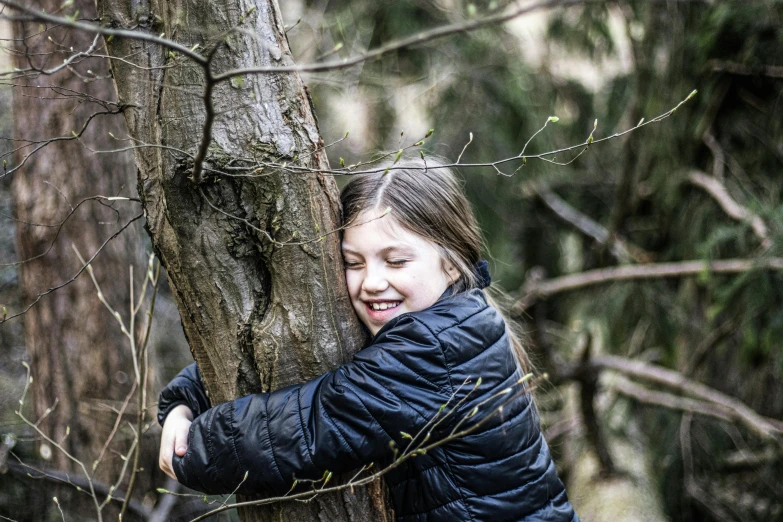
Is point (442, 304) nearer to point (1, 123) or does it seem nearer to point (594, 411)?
point (594, 411)

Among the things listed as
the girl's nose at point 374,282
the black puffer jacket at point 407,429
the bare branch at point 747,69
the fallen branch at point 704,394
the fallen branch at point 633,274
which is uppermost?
the bare branch at point 747,69

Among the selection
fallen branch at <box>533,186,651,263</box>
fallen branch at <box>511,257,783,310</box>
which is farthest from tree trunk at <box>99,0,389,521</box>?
fallen branch at <box>533,186,651,263</box>

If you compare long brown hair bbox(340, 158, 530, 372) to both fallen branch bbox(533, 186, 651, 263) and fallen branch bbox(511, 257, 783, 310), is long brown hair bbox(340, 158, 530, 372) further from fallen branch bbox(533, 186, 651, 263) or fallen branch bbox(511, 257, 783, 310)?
fallen branch bbox(533, 186, 651, 263)

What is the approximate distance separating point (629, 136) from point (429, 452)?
3564 mm

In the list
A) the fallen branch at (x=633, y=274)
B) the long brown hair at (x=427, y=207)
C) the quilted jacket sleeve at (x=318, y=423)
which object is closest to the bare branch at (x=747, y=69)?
the fallen branch at (x=633, y=274)

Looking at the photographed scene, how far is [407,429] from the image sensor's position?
1.61 m

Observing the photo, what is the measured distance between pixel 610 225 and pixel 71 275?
3901 millimetres

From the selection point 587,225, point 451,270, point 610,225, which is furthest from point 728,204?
point 451,270

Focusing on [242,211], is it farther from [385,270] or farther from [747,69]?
[747,69]

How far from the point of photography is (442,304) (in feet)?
5.98

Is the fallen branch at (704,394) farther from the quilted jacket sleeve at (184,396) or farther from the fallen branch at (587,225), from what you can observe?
the quilted jacket sleeve at (184,396)

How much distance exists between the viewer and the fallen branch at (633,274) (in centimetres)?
358

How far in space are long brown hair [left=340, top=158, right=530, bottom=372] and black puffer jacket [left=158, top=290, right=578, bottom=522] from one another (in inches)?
8.0

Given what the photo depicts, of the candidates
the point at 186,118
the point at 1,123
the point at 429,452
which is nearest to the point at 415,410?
the point at 429,452
